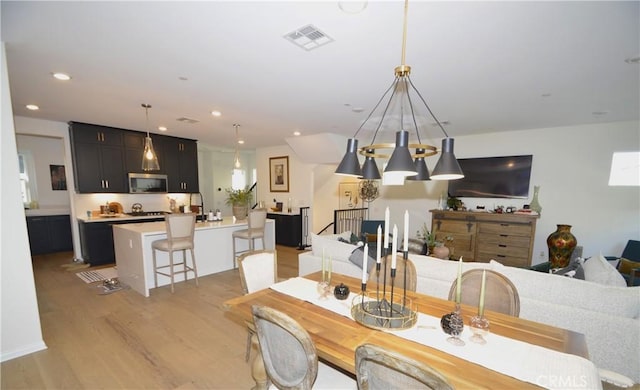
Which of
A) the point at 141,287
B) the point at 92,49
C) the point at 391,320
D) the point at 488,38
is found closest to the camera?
the point at 391,320

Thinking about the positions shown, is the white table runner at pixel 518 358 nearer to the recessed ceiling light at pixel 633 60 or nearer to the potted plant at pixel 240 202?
the recessed ceiling light at pixel 633 60

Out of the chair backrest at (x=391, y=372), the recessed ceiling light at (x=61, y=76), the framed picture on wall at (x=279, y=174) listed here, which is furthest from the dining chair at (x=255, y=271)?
the framed picture on wall at (x=279, y=174)

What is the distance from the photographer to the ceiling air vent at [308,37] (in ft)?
5.96

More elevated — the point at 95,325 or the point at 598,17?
the point at 598,17

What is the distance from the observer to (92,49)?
210 cm

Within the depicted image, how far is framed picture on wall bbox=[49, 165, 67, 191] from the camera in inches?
232

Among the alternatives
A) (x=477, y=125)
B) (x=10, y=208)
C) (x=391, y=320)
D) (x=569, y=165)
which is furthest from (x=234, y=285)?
(x=569, y=165)

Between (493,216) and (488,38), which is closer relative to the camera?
(488,38)

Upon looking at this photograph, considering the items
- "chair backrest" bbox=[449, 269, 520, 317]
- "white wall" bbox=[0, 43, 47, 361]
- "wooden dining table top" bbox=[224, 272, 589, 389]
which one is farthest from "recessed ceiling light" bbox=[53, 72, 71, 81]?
"chair backrest" bbox=[449, 269, 520, 317]

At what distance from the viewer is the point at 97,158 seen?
16.3 ft

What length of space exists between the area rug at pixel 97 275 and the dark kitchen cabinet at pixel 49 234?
2.15 meters

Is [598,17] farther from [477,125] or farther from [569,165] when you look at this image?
[569,165]

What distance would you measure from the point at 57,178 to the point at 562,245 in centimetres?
991

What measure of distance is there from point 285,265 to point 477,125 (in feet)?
14.4
